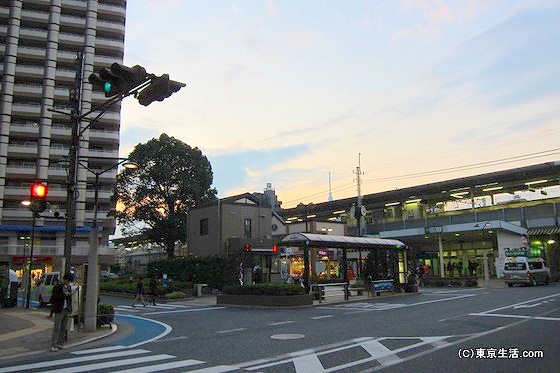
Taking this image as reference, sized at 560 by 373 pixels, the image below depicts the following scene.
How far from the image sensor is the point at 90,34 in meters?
68.5

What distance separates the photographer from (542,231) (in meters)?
45.4

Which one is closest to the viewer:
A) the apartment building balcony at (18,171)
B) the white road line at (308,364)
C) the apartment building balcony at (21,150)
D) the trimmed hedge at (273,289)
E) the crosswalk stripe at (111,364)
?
the white road line at (308,364)

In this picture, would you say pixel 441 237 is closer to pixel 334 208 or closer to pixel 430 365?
pixel 334 208

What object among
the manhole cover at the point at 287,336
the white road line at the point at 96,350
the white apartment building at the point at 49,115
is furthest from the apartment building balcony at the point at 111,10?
the manhole cover at the point at 287,336

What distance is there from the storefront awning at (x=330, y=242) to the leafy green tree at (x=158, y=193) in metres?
26.9

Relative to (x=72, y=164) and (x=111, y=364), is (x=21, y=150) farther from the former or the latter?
(x=111, y=364)

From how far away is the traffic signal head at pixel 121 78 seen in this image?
894 cm

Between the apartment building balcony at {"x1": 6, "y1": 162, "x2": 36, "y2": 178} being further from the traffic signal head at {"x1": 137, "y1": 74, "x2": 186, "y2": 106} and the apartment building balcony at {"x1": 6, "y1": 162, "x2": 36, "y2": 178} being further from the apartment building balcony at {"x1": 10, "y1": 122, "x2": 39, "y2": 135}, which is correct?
the traffic signal head at {"x1": 137, "y1": 74, "x2": 186, "y2": 106}

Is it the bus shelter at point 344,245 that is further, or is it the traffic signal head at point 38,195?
the bus shelter at point 344,245

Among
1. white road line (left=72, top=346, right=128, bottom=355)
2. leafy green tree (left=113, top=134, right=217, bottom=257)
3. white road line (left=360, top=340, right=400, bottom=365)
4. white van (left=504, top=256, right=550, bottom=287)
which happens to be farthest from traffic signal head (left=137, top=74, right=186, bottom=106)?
leafy green tree (left=113, top=134, right=217, bottom=257)

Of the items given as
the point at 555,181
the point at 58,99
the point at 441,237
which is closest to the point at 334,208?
the point at 441,237

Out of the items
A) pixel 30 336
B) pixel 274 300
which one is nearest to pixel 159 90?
pixel 30 336

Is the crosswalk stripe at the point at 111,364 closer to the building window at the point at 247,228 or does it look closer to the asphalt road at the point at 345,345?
the asphalt road at the point at 345,345

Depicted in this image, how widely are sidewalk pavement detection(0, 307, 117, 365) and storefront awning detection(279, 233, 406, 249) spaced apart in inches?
440
